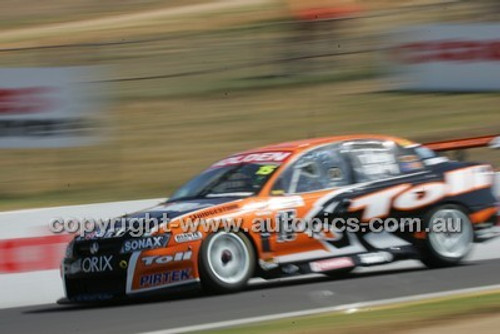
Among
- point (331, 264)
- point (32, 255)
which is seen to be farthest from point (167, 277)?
point (32, 255)

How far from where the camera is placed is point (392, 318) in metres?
7.25

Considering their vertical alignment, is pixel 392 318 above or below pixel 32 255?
below

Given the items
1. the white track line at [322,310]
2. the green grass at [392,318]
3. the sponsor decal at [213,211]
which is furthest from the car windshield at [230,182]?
the green grass at [392,318]

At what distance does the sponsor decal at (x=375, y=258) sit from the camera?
1036cm

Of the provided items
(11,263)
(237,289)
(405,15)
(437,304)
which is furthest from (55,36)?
(437,304)

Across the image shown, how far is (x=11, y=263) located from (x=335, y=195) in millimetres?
3391

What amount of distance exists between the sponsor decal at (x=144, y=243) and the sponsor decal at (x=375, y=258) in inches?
81.5

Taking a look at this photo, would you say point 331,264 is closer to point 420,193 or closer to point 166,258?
point 420,193

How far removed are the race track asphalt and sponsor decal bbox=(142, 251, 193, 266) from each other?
14.8 inches

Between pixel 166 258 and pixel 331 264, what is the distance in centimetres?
171

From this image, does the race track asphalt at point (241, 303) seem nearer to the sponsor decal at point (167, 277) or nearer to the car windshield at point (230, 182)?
the sponsor decal at point (167, 277)

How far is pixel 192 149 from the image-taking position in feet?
59.6

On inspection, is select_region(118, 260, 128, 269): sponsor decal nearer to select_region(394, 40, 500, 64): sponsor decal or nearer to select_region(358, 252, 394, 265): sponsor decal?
select_region(358, 252, 394, 265): sponsor decal

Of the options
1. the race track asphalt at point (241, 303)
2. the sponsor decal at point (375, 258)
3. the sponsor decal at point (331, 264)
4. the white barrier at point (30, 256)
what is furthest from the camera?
the white barrier at point (30, 256)
